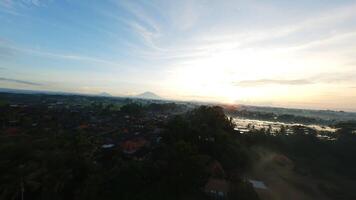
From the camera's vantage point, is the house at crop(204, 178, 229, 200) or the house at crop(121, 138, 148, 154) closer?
the house at crop(204, 178, 229, 200)

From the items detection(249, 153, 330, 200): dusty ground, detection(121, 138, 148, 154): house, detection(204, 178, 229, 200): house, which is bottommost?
detection(249, 153, 330, 200): dusty ground

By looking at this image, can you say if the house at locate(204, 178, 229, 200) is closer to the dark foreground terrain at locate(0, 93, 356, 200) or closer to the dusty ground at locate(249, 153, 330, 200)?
the dark foreground terrain at locate(0, 93, 356, 200)

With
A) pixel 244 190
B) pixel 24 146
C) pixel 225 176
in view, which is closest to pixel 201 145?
pixel 225 176

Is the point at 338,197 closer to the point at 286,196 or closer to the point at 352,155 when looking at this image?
the point at 286,196

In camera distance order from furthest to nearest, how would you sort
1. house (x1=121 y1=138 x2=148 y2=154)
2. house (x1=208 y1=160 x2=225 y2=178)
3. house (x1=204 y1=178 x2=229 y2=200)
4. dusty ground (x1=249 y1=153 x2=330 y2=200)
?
house (x1=121 y1=138 x2=148 y2=154), house (x1=208 y1=160 x2=225 y2=178), dusty ground (x1=249 y1=153 x2=330 y2=200), house (x1=204 y1=178 x2=229 y2=200)

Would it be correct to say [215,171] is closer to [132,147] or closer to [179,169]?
[179,169]

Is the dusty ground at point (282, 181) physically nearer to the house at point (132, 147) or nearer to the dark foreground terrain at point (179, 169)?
the dark foreground terrain at point (179, 169)

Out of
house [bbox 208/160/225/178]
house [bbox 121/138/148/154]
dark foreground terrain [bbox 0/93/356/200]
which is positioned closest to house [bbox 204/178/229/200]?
dark foreground terrain [bbox 0/93/356/200]

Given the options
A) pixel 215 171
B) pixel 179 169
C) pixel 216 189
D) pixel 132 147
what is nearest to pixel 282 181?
pixel 215 171
